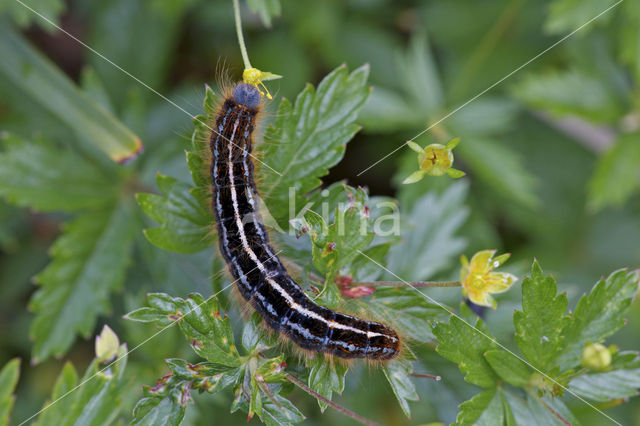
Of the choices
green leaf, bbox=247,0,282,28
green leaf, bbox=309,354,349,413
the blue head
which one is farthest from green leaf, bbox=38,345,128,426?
green leaf, bbox=247,0,282,28

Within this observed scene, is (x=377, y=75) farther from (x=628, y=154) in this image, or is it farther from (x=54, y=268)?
(x=54, y=268)

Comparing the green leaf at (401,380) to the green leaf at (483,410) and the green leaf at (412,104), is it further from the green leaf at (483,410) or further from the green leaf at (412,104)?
the green leaf at (412,104)

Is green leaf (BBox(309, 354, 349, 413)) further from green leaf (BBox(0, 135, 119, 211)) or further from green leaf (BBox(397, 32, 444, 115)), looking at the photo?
green leaf (BBox(397, 32, 444, 115))

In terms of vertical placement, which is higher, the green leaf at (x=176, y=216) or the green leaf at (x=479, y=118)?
the green leaf at (x=176, y=216)

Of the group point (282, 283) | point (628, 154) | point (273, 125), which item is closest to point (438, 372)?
point (282, 283)

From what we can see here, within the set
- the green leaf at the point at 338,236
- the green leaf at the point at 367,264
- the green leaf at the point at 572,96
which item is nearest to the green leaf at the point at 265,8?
the green leaf at the point at 338,236
